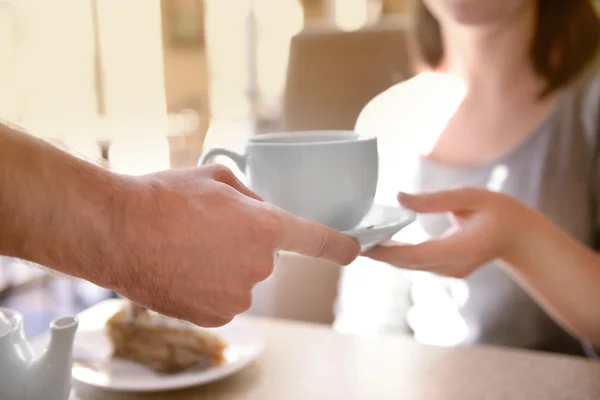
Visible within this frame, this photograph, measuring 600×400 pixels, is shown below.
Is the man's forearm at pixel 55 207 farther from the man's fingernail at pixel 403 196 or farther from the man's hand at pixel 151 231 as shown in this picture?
the man's fingernail at pixel 403 196

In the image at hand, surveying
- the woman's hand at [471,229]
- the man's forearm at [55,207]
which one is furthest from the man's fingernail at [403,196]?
the man's forearm at [55,207]

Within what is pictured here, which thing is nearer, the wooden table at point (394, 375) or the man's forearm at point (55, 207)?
the man's forearm at point (55, 207)

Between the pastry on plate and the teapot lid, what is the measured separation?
18 centimetres

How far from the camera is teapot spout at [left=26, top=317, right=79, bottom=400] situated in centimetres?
45

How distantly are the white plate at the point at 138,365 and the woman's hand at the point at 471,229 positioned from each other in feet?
0.71

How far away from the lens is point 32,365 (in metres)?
0.46

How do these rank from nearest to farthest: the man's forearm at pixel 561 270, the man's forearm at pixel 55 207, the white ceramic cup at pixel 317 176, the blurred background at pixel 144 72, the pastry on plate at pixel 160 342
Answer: the man's forearm at pixel 55 207, the white ceramic cup at pixel 317 176, the pastry on plate at pixel 160 342, the man's forearm at pixel 561 270, the blurred background at pixel 144 72

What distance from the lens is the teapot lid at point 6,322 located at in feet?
1.48

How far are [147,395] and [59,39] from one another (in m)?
3.38

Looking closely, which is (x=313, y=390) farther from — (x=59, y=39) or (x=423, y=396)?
(x=59, y=39)

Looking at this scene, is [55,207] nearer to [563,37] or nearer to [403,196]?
[403,196]

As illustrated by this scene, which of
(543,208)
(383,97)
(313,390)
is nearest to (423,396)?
(313,390)

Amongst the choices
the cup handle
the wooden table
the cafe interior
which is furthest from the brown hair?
the cup handle

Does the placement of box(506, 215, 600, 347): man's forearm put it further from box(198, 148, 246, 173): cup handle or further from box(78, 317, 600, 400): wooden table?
box(198, 148, 246, 173): cup handle
